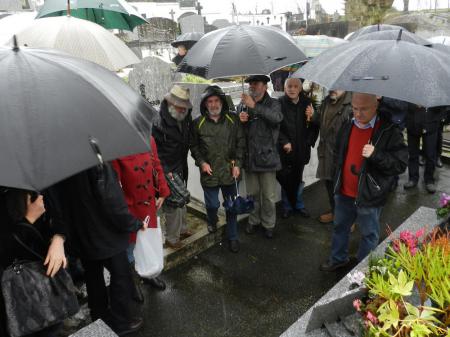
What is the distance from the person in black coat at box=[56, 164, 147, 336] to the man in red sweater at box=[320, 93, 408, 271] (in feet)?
6.25

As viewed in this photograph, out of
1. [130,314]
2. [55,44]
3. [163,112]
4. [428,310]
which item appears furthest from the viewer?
[163,112]

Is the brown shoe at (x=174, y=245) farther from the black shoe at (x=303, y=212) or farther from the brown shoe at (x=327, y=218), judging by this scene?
the brown shoe at (x=327, y=218)

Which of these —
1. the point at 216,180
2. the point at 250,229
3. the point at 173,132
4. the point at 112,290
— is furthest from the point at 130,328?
the point at 250,229

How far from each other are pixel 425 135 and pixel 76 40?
16.7ft

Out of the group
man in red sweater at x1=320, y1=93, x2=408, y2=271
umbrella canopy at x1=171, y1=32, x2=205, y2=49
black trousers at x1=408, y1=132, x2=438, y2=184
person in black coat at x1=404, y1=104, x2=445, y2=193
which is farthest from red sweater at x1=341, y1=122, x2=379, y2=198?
umbrella canopy at x1=171, y1=32, x2=205, y2=49

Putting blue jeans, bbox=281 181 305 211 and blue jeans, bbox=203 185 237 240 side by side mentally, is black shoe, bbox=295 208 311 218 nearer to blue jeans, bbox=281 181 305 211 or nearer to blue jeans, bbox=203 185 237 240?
blue jeans, bbox=281 181 305 211

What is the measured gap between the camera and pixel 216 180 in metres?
3.98

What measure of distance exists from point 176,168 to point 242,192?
4.17 feet

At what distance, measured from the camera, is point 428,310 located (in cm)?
188

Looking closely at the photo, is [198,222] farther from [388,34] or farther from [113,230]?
[388,34]

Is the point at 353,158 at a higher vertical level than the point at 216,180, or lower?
higher

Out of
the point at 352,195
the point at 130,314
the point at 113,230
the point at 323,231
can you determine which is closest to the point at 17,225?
the point at 113,230

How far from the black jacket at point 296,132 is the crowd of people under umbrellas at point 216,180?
0.04ft

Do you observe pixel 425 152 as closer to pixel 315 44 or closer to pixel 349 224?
pixel 315 44
